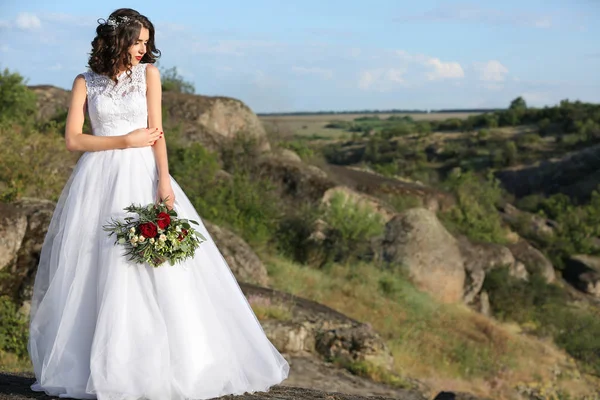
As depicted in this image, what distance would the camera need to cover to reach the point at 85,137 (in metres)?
5.72

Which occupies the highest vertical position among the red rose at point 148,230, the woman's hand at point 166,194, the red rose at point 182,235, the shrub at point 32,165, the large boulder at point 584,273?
the woman's hand at point 166,194

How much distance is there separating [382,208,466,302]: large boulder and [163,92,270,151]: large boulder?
611 centimetres

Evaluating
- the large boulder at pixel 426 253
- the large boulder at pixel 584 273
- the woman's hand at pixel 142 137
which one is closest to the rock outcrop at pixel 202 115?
the large boulder at pixel 426 253

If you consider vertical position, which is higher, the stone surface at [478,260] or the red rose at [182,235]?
the red rose at [182,235]

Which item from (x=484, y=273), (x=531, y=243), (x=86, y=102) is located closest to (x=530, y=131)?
(x=531, y=243)

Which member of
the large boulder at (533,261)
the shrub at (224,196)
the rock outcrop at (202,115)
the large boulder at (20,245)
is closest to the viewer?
the large boulder at (20,245)

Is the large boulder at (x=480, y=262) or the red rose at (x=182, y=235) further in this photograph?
the large boulder at (x=480, y=262)

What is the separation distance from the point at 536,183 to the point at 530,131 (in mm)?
25821

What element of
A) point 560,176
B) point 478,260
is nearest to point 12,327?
point 478,260

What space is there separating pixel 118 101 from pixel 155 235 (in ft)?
3.18

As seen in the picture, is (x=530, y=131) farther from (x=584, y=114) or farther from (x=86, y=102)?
(x=86, y=102)

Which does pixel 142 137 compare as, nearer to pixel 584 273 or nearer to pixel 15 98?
pixel 15 98

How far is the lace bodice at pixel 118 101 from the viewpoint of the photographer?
568 centimetres

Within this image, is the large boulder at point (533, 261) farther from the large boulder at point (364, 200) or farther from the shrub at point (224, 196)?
the shrub at point (224, 196)
